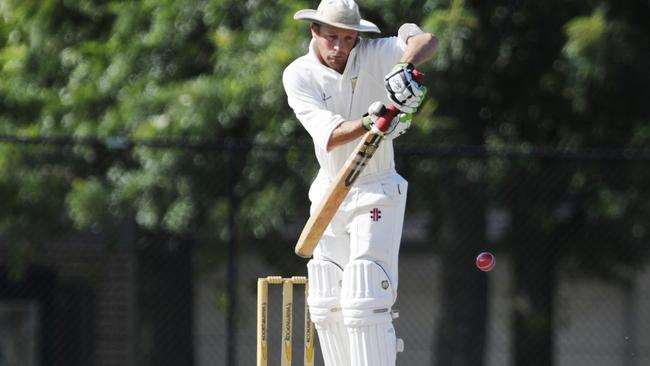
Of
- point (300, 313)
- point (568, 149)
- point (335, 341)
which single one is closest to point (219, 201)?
point (300, 313)

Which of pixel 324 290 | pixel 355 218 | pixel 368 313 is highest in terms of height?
pixel 355 218

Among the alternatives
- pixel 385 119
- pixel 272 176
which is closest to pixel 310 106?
pixel 385 119

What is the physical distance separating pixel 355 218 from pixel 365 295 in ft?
1.23

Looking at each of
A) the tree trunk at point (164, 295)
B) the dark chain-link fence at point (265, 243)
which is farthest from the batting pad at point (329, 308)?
the tree trunk at point (164, 295)

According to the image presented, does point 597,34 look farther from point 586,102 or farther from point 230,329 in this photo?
point 230,329

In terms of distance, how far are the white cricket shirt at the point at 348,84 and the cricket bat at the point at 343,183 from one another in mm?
221

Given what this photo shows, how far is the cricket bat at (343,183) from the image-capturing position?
16.8 feet

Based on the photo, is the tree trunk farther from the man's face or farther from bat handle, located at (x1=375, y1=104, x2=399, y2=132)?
bat handle, located at (x1=375, y1=104, x2=399, y2=132)

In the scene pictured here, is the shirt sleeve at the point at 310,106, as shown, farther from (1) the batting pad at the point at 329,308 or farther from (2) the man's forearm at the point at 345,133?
(1) the batting pad at the point at 329,308

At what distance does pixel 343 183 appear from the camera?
210 inches

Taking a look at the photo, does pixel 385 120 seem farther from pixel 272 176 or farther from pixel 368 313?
pixel 272 176

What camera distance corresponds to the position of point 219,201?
31.8 ft

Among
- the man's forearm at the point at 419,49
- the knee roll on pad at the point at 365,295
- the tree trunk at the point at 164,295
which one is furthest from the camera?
the tree trunk at the point at 164,295

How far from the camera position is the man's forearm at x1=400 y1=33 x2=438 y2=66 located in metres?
5.25
